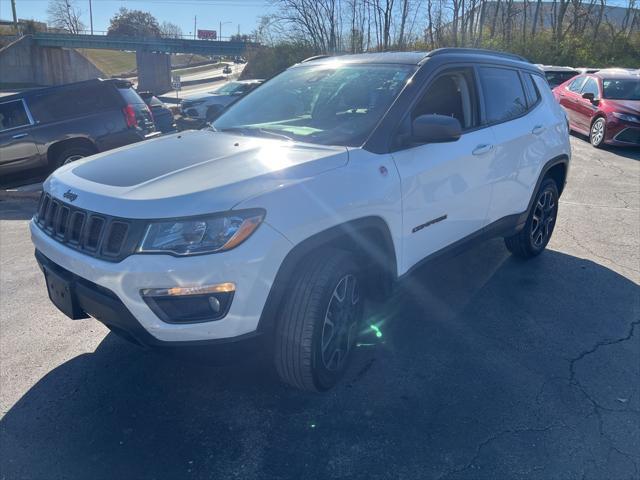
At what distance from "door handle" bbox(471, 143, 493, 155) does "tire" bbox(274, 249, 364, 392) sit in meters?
1.40

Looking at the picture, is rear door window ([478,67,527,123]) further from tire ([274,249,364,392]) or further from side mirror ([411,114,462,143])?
tire ([274,249,364,392])

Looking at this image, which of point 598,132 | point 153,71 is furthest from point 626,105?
point 153,71

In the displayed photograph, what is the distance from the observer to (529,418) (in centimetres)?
294

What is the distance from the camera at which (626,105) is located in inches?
460

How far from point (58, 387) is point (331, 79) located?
2.64 m

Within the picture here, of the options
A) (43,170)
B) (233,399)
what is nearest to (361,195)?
(233,399)

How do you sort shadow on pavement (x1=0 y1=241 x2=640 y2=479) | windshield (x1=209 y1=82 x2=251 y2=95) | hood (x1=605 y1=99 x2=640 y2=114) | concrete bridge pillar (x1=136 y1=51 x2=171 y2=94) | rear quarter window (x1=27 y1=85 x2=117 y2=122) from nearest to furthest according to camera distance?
shadow on pavement (x1=0 y1=241 x2=640 y2=479) → rear quarter window (x1=27 y1=85 x2=117 y2=122) → hood (x1=605 y1=99 x2=640 y2=114) → windshield (x1=209 y1=82 x2=251 y2=95) → concrete bridge pillar (x1=136 y1=51 x2=171 y2=94)

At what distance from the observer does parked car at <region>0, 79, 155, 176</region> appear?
8.27m

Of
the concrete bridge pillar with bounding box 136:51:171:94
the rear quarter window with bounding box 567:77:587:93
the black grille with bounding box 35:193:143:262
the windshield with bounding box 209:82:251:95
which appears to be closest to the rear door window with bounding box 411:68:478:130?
the black grille with bounding box 35:193:143:262

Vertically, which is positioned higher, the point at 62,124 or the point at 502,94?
the point at 502,94

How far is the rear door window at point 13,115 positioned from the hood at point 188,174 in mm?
5909

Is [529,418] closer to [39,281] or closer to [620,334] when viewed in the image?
[620,334]

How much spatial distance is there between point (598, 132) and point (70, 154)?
1056 cm

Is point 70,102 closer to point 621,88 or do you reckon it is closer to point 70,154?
point 70,154
